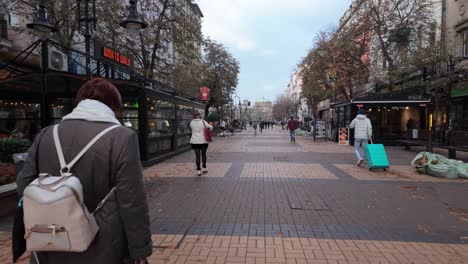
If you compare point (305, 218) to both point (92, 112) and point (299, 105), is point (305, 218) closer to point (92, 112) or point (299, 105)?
A: point (92, 112)

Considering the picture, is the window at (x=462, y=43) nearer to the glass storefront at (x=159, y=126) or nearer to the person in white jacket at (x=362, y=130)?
the person in white jacket at (x=362, y=130)

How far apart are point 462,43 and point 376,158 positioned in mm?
15885

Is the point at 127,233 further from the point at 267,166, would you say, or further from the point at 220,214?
the point at 267,166

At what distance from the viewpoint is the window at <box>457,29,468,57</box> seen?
20.9 meters

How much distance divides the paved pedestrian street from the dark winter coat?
1970 millimetres

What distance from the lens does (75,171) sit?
1.98 metres

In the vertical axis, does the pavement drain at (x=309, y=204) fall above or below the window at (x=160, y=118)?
below

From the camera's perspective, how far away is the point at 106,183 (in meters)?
2.04

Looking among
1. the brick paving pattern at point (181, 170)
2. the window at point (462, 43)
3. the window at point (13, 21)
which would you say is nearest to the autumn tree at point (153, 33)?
the window at point (13, 21)

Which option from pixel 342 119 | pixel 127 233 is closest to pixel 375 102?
pixel 342 119

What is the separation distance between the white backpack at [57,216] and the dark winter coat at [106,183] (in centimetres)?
12

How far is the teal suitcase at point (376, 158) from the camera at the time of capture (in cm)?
1013

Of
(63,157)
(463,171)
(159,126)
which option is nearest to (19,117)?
(159,126)

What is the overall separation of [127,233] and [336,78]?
96.2 ft
